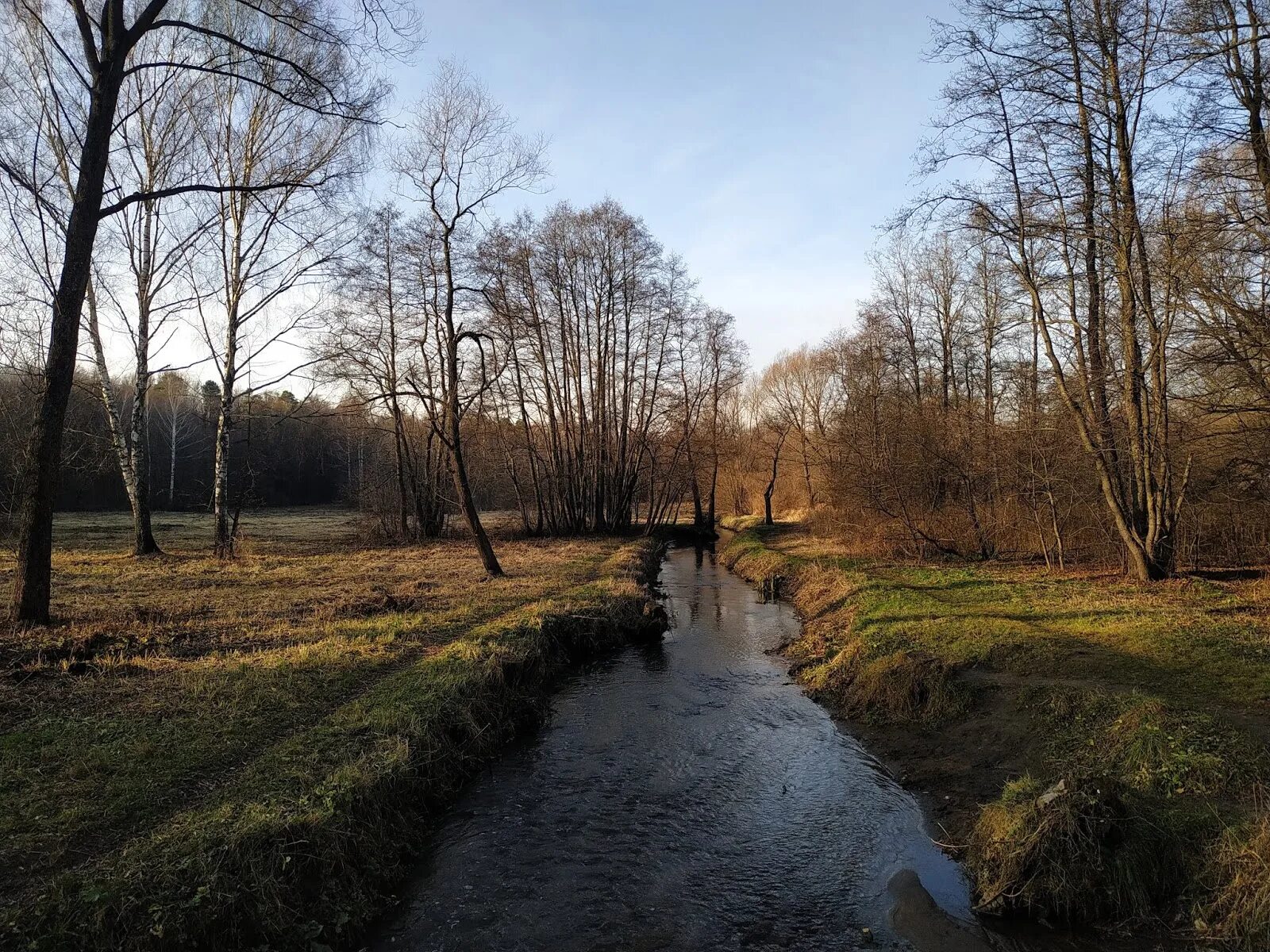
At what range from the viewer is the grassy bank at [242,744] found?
13.7 ft

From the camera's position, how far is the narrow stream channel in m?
4.86

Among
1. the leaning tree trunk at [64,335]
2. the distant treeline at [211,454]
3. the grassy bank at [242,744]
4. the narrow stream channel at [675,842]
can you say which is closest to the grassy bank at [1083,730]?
the narrow stream channel at [675,842]

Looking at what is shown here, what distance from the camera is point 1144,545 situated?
535 inches

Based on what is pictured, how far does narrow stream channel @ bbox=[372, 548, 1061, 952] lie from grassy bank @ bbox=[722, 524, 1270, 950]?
0.59 metres

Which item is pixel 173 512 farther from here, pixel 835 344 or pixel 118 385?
pixel 835 344

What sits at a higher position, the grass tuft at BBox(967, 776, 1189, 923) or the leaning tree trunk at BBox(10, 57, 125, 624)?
the leaning tree trunk at BBox(10, 57, 125, 624)

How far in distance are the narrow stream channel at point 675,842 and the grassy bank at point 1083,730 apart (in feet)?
1.93

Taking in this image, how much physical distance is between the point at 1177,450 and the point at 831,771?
10.1 metres

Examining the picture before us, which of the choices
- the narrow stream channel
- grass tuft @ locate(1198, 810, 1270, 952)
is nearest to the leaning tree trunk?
the narrow stream channel

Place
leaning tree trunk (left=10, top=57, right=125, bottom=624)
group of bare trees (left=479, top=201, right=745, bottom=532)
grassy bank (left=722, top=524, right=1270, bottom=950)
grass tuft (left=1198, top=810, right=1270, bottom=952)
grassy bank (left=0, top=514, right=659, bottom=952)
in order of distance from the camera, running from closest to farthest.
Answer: grass tuft (left=1198, top=810, right=1270, bottom=952) → grassy bank (left=0, top=514, right=659, bottom=952) → grassy bank (left=722, top=524, right=1270, bottom=950) → leaning tree trunk (left=10, top=57, right=125, bottom=624) → group of bare trees (left=479, top=201, right=745, bottom=532)

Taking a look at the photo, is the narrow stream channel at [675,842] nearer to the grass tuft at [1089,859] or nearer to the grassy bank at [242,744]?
the grass tuft at [1089,859]

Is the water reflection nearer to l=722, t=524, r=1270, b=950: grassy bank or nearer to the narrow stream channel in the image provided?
the narrow stream channel

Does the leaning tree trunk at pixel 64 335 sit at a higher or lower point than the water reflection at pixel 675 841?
higher

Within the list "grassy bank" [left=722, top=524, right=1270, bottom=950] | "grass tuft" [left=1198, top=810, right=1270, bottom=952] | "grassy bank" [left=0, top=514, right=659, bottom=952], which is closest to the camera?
"grass tuft" [left=1198, top=810, right=1270, bottom=952]
